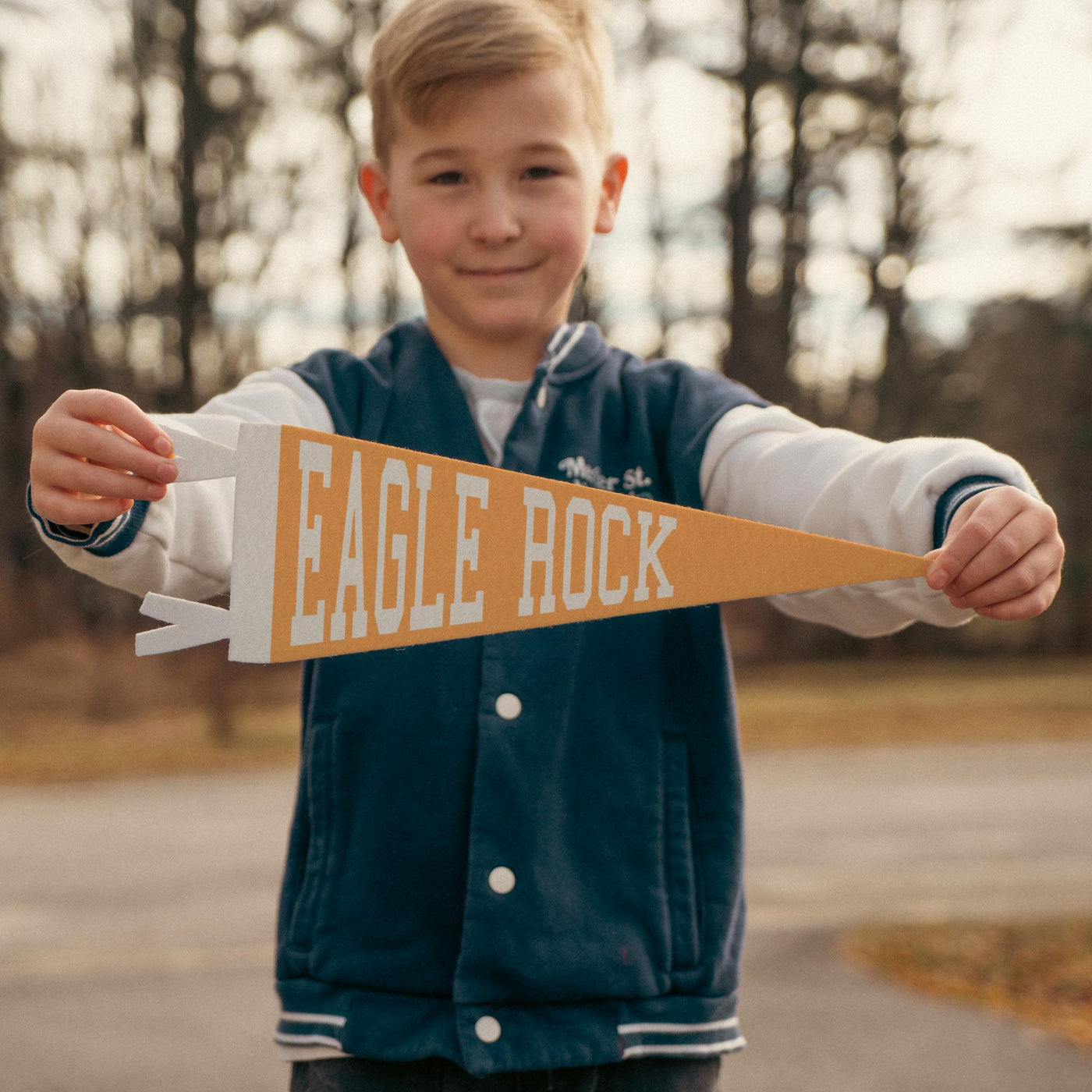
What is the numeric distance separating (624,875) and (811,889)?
18.0 feet

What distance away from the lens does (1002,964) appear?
5.44 meters

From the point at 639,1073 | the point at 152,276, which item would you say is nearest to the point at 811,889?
the point at 639,1073

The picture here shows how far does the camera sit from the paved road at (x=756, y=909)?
4.51 m

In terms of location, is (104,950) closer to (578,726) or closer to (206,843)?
(206,843)

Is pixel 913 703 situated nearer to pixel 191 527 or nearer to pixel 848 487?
pixel 848 487

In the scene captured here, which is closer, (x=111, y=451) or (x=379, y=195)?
(x=111, y=451)

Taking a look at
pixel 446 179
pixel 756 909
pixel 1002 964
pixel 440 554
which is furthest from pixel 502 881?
pixel 756 909

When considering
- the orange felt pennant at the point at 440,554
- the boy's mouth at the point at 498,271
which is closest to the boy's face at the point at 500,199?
the boy's mouth at the point at 498,271

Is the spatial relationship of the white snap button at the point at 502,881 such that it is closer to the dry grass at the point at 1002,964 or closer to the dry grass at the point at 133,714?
the dry grass at the point at 1002,964

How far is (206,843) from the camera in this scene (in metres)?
7.62

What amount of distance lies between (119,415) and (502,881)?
0.74m

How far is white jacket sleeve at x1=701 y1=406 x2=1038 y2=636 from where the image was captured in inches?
55.4

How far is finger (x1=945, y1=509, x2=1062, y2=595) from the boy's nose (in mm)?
770

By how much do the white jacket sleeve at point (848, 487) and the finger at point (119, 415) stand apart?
0.74 m
